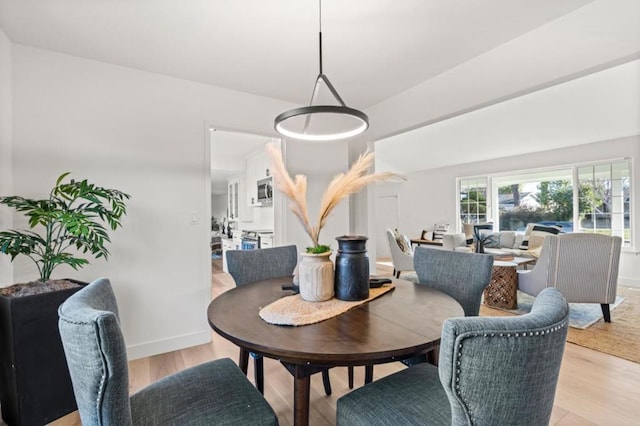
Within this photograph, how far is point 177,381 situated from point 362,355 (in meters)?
0.77

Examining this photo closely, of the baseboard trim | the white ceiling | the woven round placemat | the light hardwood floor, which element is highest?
the white ceiling

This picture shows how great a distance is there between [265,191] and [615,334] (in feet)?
15.0

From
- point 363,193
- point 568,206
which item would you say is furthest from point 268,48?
point 568,206

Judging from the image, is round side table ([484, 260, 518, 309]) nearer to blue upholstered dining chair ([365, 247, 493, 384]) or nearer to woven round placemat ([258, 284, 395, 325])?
blue upholstered dining chair ([365, 247, 493, 384])

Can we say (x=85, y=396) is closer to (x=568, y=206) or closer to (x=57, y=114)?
(x=57, y=114)

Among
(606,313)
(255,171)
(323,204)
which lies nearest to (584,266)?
(606,313)

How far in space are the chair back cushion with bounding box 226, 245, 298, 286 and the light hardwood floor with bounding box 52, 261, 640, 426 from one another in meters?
0.74

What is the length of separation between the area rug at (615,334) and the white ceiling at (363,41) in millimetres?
2198

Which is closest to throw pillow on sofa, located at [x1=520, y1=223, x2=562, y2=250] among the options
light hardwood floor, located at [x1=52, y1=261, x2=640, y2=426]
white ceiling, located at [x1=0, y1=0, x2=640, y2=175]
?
light hardwood floor, located at [x1=52, y1=261, x2=640, y2=426]

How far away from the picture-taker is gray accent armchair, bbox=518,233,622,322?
2.94 m

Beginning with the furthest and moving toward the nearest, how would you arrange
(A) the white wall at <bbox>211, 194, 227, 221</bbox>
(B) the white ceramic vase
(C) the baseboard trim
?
1. (A) the white wall at <bbox>211, 194, 227, 221</bbox>
2. (C) the baseboard trim
3. (B) the white ceramic vase

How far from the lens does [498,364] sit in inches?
24.8

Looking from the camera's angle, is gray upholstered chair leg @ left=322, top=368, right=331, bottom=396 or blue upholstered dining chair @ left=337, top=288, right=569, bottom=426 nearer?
blue upholstered dining chair @ left=337, top=288, right=569, bottom=426

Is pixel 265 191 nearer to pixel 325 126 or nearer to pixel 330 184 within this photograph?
pixel 325 126
